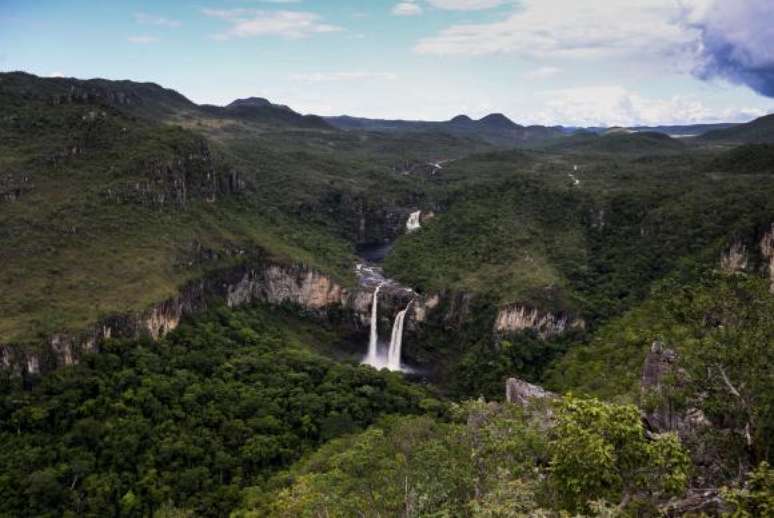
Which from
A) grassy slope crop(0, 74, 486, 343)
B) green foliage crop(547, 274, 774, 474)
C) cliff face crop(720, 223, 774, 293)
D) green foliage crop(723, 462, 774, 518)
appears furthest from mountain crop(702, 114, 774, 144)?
green foliage crop(723, 462, 774, 518)

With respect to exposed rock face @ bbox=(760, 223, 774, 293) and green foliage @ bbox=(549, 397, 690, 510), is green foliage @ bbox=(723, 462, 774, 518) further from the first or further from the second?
exposed rock face @ bbox=(760, 223, 774, 293)

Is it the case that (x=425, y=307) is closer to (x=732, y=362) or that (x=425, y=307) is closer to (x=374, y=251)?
(x=374, y=251)

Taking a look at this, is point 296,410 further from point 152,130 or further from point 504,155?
point 504,155

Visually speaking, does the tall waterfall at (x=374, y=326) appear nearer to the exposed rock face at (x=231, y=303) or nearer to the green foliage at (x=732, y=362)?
the exposed rock face at (x=231, y=303)

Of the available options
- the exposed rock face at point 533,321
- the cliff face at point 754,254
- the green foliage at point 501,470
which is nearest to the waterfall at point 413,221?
the exposed rock face at point 533,321

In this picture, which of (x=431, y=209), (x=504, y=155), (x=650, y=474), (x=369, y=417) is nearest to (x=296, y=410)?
(x=369, y=417)

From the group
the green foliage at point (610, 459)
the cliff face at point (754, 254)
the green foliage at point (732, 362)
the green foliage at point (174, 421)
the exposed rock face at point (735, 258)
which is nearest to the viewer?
the green foliage at point (610, 459)
